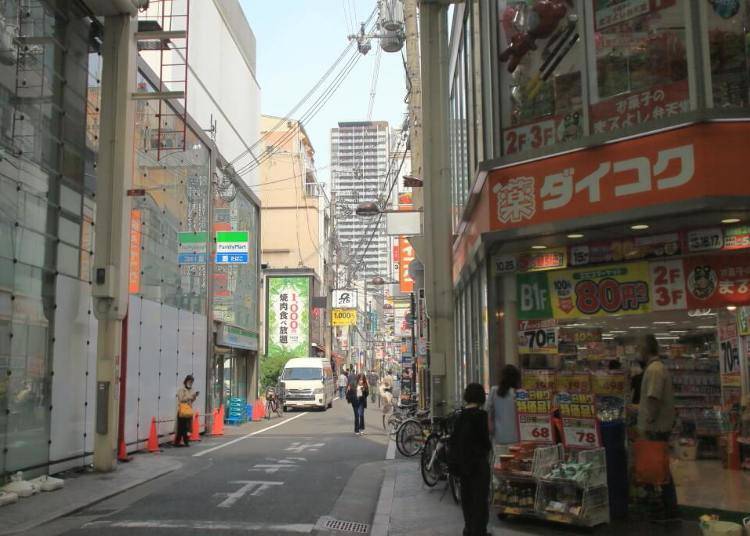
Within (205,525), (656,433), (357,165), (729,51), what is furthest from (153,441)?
(357,165)

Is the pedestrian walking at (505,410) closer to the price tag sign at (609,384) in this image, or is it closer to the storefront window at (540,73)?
the price tag sign at (609,384)

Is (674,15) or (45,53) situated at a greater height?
(45,53)

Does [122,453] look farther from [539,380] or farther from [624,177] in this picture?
[624,177]

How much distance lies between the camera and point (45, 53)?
13250mm

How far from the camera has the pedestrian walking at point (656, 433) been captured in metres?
8.27

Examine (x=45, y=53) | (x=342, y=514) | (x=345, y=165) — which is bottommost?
(x=342, y=514)

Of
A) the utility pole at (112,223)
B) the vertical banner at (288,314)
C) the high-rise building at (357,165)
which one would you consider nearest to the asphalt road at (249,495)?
the utility pole at (112,223)

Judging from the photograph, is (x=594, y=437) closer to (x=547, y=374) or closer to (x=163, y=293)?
(x=547, y=374)

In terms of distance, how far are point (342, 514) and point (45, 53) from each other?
31.1ft

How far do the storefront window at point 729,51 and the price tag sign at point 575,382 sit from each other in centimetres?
342

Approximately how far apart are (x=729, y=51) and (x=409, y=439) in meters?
10.8

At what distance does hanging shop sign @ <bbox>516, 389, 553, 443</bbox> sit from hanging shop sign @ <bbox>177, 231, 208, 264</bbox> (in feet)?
46.1

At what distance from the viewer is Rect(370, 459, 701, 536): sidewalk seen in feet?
26.9

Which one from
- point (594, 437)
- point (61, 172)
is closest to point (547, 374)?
point (594, 437)
